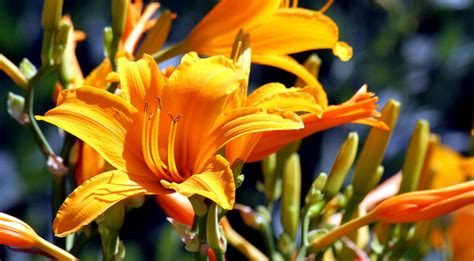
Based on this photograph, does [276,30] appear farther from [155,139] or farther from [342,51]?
[155,139]

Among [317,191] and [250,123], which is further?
[317,191]

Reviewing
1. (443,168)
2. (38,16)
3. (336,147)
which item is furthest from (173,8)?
(443,168)

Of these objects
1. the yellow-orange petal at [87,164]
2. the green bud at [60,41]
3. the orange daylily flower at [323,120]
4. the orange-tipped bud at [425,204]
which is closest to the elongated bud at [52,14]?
the green bud at [60,41]

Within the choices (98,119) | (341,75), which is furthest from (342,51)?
(341,75)

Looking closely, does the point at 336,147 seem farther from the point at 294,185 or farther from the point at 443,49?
the point at 294,185

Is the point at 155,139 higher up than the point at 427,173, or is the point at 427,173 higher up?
the point at 155,139

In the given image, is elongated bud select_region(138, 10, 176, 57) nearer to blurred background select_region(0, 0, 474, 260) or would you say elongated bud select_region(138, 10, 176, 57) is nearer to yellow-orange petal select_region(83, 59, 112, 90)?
yellow-orange petal select_region(83, 59, 112, 90)
